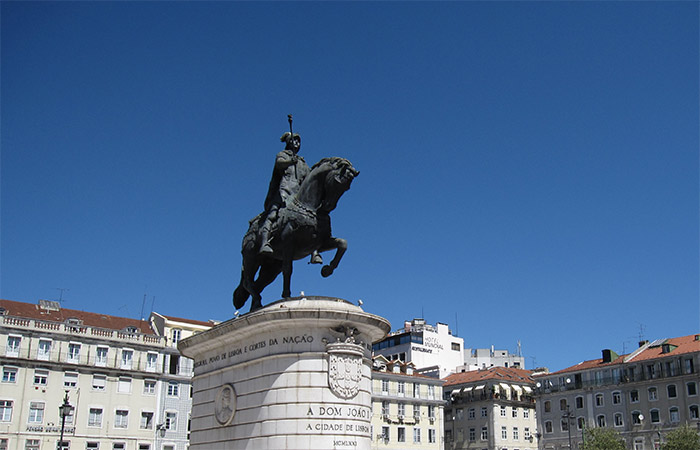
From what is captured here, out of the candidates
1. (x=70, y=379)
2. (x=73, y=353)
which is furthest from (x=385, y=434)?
(x=73, y=353)

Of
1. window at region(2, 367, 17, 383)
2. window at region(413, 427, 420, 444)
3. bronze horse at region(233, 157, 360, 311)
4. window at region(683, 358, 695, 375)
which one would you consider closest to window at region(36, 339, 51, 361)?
window at region(2, 367, 17, 383)

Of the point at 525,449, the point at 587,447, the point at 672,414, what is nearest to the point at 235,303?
the point at 587,447

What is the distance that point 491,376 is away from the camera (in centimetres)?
8344

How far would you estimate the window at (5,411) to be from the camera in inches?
2115

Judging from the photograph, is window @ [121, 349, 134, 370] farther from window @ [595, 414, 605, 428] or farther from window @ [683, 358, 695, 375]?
window @ [683, 358, 695, 375]

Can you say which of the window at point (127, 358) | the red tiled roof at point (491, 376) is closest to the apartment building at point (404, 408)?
the red tiled roof at point (491, 376)

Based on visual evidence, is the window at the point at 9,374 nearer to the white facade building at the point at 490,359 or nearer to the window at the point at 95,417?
the window at the point at 95,417

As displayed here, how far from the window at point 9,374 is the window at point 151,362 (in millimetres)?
9971

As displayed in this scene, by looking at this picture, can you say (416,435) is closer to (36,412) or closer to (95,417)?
(95,417)

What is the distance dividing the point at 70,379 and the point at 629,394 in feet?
157

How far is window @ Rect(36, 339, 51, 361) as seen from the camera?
56344 mm

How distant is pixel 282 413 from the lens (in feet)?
52.4

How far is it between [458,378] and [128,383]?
41.5m

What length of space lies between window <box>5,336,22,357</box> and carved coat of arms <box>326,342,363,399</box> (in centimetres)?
4581
